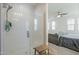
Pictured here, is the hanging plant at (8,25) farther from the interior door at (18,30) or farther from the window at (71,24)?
the window at (71,24)

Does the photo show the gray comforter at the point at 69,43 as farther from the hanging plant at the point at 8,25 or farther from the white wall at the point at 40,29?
the hanging plant at the point at 8,25

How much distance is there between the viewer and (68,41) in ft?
6.12

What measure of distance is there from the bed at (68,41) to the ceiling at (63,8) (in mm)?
403

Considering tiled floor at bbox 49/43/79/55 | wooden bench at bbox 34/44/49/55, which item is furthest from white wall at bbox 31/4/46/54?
tiled floor at bbox 49/43/79/55

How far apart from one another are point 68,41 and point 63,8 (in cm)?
59

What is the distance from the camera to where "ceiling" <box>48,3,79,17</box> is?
186cm

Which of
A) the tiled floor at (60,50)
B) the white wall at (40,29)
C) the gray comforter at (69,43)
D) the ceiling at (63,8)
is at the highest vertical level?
the ceiling at (63,8)

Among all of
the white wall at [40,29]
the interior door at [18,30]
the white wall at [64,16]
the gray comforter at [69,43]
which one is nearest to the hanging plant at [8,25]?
the interior door at [18,30]

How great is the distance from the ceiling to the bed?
0.40 meters

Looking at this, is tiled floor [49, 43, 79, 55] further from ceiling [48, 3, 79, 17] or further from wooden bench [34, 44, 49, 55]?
ceiling [48, 3, 79, 17]

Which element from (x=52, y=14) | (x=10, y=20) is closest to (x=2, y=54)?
(x=10, y=20)

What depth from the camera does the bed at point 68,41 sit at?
6.04 ft

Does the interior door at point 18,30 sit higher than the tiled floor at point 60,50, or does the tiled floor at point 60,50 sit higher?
the interior door at point 18,30

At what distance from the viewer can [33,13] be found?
1893mm
